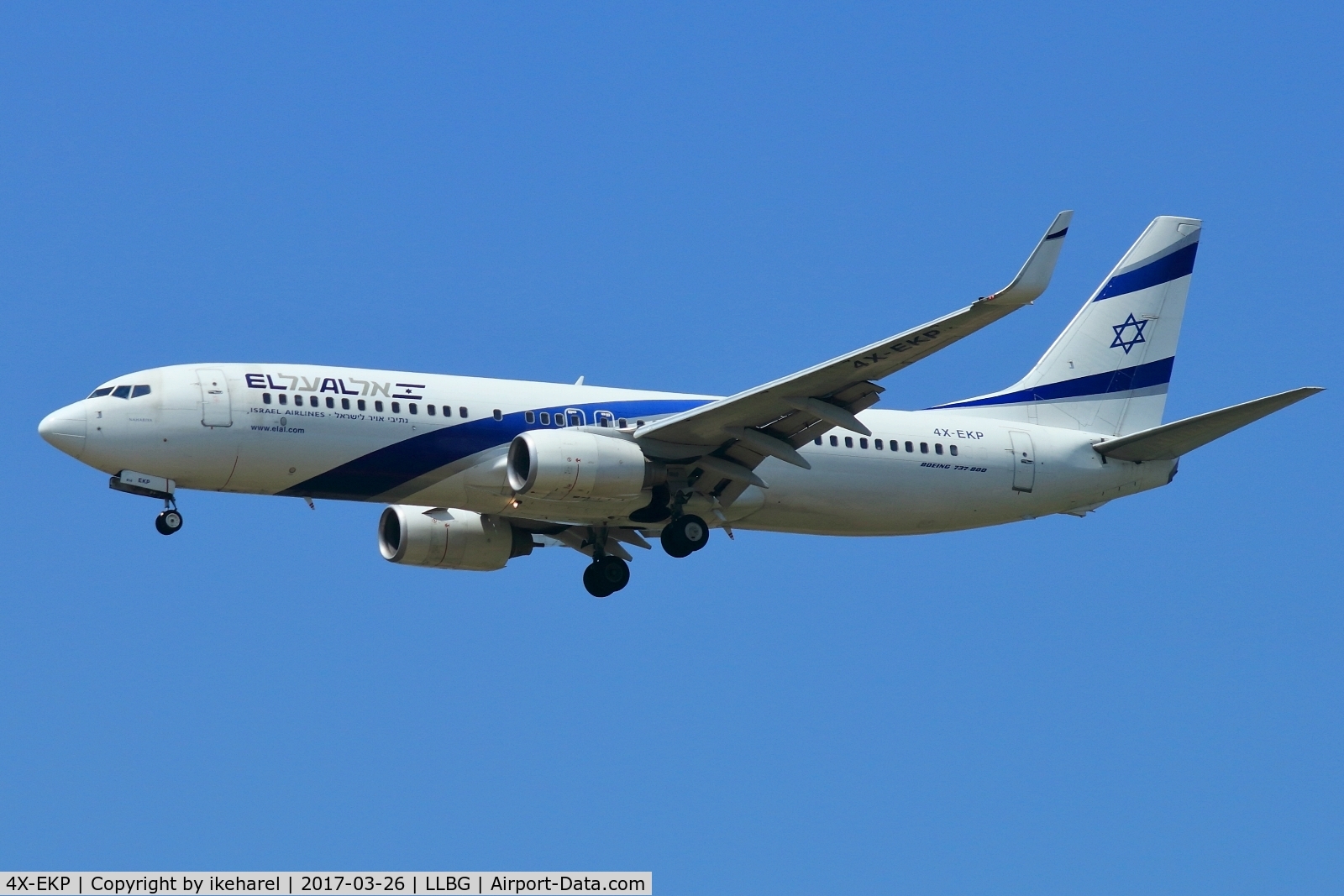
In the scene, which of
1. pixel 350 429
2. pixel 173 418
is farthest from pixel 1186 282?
pixel 173 418

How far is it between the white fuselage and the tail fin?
171 cm

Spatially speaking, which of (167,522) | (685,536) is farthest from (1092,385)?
(167,522)

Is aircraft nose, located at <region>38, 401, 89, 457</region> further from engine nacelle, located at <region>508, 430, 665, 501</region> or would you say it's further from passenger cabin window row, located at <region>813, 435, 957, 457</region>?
passenger cabin window row, located at <region>813, 435, 957, 457</region>

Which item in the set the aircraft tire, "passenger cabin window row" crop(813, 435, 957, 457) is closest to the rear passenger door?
"passenger cabin window row" crop(813, 435, 957, 457)

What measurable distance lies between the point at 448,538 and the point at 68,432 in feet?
29.5

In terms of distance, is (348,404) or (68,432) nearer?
(68,432)

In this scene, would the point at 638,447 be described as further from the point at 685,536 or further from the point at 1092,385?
the point at 1092,385

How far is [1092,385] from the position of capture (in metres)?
44.6

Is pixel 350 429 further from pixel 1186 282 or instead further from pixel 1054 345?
pixel 1186 282

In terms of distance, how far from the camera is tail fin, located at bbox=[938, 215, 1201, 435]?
144 feet

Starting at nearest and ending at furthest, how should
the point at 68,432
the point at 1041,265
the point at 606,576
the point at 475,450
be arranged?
the point at 1041,265 < the point at 68,432 < the point at 475,450 < the point at 606,576

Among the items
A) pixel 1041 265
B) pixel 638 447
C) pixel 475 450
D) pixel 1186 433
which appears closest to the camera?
pixel 1041 265

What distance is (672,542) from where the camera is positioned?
1533 inches

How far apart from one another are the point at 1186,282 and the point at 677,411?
14.6 metres
